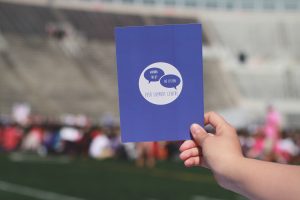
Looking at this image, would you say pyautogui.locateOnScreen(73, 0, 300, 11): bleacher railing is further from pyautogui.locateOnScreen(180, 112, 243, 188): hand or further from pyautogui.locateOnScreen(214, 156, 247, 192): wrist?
pyautogui.locateOnScreen(214, 156, 247, 192): wrist

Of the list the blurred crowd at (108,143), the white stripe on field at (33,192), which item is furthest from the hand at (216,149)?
the blurred crowd at (108,143)

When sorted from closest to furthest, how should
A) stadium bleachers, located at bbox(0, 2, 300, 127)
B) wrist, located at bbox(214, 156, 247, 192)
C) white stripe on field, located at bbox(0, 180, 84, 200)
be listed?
wrist, located at bbox(214, 156, 247, 192) < white stripe on field, located at bbox(0, 180, 84, 200) < stadium bleachers, located at bbox(0, 2, 300, 127)

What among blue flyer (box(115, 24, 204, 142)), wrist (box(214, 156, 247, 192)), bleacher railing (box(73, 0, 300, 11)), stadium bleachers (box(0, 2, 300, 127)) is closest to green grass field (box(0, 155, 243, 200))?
blue flyer (box(115, 24, 204, 142))

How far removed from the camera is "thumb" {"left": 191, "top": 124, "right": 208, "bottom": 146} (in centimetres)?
178

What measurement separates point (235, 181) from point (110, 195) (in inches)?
343

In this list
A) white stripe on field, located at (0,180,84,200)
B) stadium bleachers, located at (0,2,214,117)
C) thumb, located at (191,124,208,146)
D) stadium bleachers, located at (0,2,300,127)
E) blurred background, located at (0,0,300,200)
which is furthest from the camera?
stadium bleachers, located at (0,2,300,127)

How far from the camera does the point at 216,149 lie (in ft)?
5.49

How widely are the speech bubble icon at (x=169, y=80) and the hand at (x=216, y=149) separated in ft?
0.41

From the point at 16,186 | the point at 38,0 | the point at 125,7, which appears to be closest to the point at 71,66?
the point at 38,0

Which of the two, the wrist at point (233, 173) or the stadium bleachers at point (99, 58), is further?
the stadium bleachers at point (99, 58)

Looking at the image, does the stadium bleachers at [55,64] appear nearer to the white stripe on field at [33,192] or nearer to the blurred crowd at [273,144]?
the blurred crowd at [273,144]

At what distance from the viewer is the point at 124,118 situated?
73.9 inches

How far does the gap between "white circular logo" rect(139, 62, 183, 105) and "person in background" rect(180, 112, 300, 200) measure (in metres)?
0.11

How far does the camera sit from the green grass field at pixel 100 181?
10250 mm
